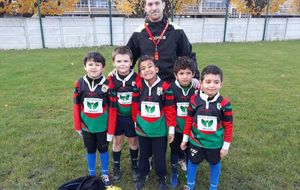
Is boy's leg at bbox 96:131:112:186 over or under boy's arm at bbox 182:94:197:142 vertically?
under

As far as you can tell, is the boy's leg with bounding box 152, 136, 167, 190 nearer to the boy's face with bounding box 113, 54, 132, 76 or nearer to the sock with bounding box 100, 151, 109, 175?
the sock with bounding box 100, 151, 109, 175

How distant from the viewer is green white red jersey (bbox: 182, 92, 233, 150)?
274 centimetres

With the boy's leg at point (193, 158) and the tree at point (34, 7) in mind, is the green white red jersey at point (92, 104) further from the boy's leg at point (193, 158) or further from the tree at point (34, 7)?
the tree at point (34, 7)

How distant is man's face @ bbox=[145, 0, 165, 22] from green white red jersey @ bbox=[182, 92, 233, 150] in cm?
101

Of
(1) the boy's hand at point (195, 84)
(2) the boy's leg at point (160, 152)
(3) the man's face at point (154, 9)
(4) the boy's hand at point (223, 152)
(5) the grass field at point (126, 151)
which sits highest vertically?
(3) the man's face at point (154, 9)

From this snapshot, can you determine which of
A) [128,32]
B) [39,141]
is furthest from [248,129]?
[128,32]

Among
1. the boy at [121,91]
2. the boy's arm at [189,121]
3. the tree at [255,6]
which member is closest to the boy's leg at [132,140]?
the boy at [121,91]

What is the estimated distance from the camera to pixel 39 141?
4.43 metres

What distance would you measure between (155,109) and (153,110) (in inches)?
0.9

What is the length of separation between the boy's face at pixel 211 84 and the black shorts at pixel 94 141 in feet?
3.95

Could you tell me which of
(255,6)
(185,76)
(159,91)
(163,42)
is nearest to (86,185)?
(159,91)

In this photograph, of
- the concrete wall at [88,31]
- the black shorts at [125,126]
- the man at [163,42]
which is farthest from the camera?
the concrete wall at [88,31]

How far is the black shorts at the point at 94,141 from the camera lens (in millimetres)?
3207

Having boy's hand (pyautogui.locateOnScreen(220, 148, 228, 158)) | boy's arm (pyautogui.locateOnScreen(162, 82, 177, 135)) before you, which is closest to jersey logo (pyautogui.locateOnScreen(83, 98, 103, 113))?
boy's arm (pyautogui.locateOnScreen(162, 82, 177, 135))
